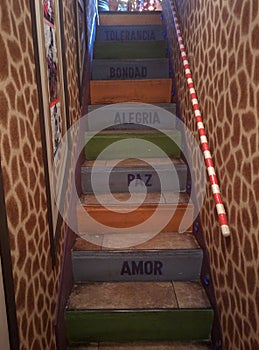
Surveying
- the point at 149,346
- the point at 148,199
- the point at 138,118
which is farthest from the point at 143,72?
the point at 149,346

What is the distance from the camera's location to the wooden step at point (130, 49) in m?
3.81

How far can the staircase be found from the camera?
1.94 metres

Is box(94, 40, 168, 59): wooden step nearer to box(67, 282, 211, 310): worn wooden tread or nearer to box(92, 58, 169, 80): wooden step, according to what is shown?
box(92, 58, 169, 80): wooden step

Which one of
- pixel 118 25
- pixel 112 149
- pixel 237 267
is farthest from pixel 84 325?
pixel 118 25

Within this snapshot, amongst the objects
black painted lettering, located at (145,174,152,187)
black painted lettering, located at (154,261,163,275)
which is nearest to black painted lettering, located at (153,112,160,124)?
black painted lettering, located at (145,174,152,187)

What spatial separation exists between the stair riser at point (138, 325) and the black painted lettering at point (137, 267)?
32 centimetres

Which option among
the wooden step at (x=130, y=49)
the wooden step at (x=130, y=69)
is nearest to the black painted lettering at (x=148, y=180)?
the wooden step at (x=130, y=69)

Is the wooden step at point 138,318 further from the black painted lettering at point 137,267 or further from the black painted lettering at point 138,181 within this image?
the black painted lettering at point 138,181

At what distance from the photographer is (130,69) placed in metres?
3.56

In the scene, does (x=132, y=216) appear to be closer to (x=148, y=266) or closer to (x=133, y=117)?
(x=148, y=266)

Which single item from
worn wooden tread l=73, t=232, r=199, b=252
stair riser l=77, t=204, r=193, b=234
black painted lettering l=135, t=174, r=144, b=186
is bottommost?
worn wooden tread l=73, t=232, r=199, b=252

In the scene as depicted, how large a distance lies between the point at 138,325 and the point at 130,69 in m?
2.53

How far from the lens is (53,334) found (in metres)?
1.76

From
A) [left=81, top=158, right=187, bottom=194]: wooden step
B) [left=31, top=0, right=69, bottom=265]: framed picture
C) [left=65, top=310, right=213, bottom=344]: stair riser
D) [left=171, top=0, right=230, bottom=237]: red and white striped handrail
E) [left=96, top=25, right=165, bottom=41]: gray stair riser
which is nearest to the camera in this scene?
[left=31, top=0, right=69, bottom=265]: framed picture
